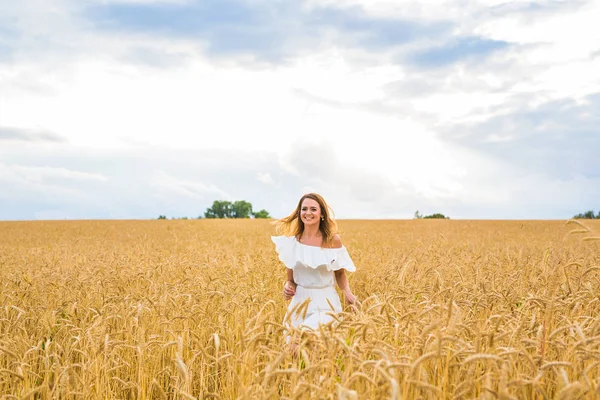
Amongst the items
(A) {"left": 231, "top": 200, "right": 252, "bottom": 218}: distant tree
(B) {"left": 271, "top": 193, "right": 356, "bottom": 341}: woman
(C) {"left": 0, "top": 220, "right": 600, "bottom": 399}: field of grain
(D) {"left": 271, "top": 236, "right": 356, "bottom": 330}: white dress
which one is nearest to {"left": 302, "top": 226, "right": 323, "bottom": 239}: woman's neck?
(B) {"left": 271, "top": 193, "right": 356, "bottom": 341}: woman

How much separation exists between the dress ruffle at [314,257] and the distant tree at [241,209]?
85.4 m

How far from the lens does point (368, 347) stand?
290 centimetres

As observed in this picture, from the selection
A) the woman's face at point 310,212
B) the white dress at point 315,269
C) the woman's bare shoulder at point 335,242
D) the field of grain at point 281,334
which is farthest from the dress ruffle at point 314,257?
the field of grain at point 281,334

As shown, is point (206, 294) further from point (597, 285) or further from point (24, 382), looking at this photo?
point (597, 285)

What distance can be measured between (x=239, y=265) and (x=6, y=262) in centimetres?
533

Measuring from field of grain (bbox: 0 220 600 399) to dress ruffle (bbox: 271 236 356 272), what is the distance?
20.5 inches

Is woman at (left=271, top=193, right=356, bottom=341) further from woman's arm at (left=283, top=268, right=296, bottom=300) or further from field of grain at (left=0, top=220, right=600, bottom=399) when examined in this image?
field of grain at (left=0, top=220, right=600, bottom=399)

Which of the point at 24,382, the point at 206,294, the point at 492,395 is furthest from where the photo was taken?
the point at 206,294

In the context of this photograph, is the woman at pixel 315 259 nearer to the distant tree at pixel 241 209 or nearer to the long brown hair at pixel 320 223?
the long brown hair at pixel 320 223

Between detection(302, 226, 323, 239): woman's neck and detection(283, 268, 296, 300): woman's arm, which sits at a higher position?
detection(302, 226, 323, 239): woman's neck

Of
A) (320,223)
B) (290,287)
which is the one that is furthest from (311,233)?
(290,287)

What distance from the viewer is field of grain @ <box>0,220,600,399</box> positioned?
100 inches

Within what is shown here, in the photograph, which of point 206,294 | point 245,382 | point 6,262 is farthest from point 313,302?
point 6,262

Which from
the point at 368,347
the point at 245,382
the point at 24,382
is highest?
the point at 368,347
